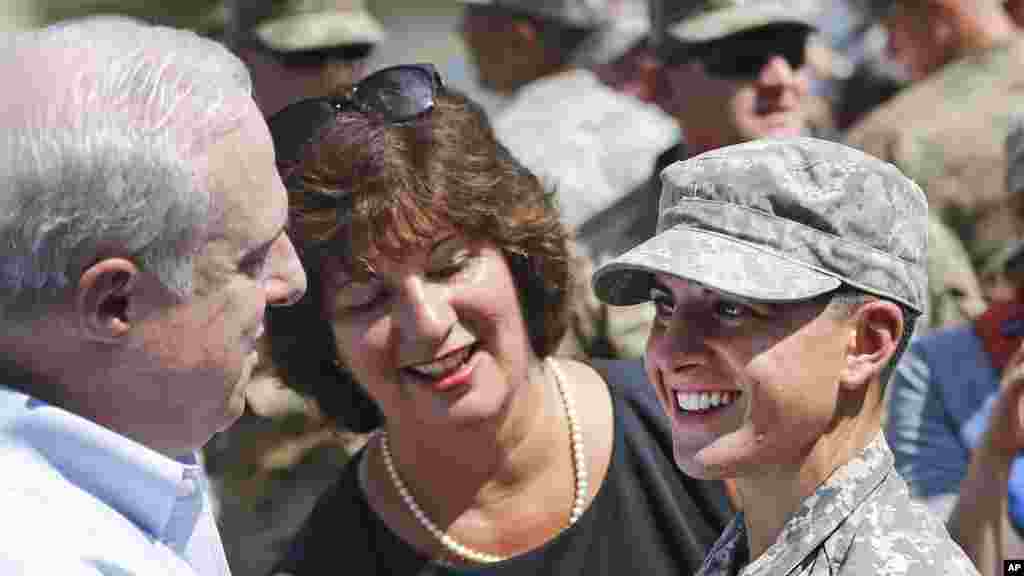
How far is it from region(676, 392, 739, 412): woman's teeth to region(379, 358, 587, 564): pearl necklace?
874 mm

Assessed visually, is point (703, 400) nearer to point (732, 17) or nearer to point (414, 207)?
point (414, 207)

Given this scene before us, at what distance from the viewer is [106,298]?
2.00 m

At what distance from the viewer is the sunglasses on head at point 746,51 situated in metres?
4.63

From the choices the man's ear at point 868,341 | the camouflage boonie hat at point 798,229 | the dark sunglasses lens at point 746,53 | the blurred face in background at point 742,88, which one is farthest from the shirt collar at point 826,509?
the dark sunglasses lens at point 746,53

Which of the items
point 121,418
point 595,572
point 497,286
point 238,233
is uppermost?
point 238,233

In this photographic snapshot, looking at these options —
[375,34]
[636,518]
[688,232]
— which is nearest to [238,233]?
[688,232]

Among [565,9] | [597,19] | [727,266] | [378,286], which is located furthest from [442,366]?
[597,19]

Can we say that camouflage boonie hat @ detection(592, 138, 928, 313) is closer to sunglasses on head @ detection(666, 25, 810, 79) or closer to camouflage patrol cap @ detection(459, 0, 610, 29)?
sunglasses on head @ detection(666, 25, 810, 79)

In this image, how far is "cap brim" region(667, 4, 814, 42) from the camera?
4.62 meters

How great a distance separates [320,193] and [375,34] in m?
2.57

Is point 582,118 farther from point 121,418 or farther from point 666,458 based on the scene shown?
point 121,418

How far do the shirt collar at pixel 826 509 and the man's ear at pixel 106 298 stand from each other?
0.91 metres

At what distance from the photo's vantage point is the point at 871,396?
222 cm

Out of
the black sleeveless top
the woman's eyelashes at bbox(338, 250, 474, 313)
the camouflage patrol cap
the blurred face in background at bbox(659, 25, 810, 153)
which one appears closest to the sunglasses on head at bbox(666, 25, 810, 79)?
the blurred face in background at bbox(659, 25, 810, 153)
